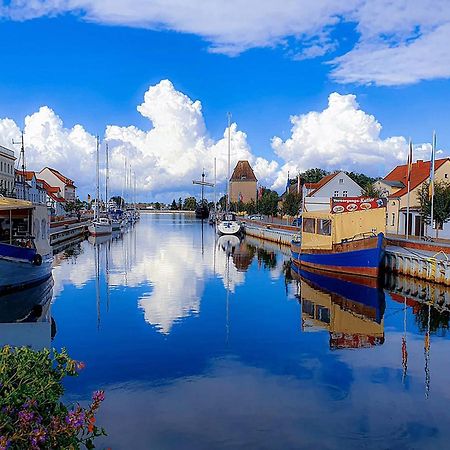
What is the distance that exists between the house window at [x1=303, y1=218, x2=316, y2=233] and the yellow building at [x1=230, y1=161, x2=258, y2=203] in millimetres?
121493

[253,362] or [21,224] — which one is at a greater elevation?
[21,224]

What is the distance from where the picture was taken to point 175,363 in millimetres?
14102

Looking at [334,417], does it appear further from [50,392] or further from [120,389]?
[50,392]

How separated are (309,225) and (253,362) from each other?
22403 mm

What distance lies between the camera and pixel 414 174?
59.2m

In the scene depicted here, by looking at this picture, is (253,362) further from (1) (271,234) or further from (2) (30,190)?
(2) (30,190)

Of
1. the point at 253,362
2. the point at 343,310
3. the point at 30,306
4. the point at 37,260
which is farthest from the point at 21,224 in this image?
the point at 253,362

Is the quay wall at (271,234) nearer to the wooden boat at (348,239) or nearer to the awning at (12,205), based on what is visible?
the wooden boat at (348,239)

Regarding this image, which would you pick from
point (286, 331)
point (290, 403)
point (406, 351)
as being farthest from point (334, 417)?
point (286, 331)

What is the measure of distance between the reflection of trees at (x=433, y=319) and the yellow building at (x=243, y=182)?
136 m

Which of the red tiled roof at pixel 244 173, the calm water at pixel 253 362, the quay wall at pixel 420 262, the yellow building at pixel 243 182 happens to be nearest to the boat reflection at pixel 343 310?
the calm water at pixel 253 362

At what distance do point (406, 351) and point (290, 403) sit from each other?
6146mm

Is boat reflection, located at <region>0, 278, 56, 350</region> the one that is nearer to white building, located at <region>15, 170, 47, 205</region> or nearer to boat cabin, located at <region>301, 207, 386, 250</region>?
boat cabin, located at <region>301, 207, 386, 250</region>

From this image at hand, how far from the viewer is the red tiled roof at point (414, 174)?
5522cm
